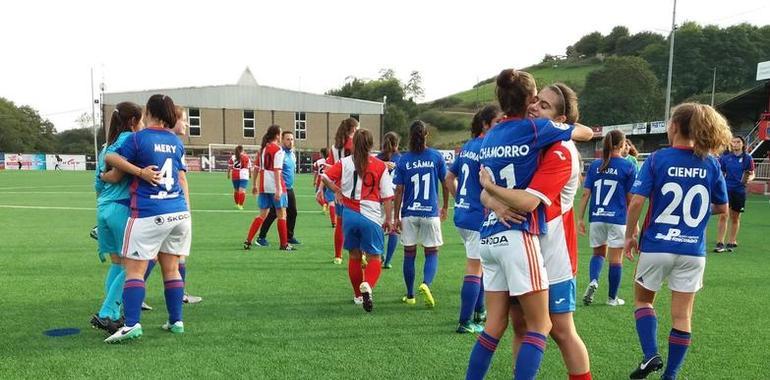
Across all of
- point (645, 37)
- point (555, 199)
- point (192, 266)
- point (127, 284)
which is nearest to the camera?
point (555, 199)

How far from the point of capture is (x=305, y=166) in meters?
50.2

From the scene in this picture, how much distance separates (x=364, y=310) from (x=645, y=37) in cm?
10723

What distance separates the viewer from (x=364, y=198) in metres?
5.18

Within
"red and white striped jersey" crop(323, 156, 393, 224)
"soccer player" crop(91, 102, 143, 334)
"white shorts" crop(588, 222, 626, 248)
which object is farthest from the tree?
"soccer player" crop(91, 102, 143, 334)

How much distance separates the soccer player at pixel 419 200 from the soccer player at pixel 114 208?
263cm

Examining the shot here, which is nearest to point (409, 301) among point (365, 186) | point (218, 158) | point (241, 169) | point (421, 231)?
point (421, 231)

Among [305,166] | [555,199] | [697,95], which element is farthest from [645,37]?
[555,199]

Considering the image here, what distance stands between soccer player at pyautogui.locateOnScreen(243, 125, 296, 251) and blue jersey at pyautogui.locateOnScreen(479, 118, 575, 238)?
6.22 m

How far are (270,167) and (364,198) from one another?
3.92m

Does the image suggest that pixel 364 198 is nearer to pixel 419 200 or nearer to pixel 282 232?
pixel 419 200

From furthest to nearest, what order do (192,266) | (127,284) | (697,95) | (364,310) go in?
(697,95), (192,266), (364,310), (127,284)

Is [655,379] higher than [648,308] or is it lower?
lower

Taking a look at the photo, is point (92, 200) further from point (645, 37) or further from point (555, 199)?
point (645, 37)

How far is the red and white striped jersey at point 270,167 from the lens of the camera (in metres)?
8.41
